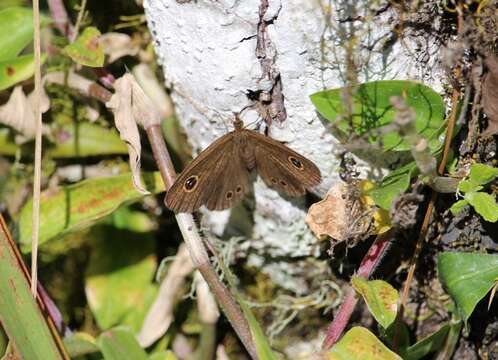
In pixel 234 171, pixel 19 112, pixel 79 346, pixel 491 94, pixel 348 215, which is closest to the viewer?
pixel 491 94

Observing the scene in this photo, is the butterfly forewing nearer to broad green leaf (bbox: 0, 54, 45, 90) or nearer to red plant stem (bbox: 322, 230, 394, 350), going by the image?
red plant stem (bbox: 322, 230, 394, 350)

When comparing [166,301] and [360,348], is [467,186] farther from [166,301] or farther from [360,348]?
[166,301]

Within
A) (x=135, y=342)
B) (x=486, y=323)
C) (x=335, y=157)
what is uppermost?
(x=335, y=157)

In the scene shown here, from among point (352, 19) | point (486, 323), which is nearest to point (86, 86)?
point (352, 19)

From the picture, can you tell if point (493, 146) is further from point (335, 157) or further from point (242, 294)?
point (242, 294)

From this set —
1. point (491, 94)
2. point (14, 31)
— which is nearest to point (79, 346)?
point (14, 31)

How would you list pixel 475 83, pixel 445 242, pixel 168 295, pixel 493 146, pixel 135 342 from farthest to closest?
pixel 168 295, pixel 135 342, pixel 445 242, pixel 493 146, pixel 475 83
